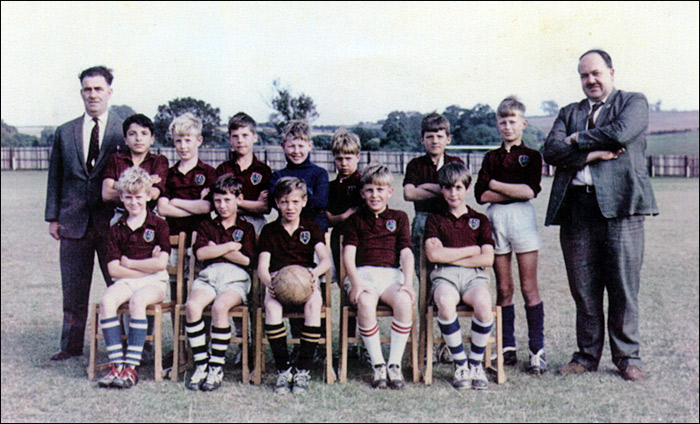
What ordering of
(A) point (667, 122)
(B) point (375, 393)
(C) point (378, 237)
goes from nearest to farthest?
(B) point (375, 393) → (C) point (378, 237) → (A) point (667, 122)

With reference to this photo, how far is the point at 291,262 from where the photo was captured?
4688 mm

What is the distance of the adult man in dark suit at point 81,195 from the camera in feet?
17.1

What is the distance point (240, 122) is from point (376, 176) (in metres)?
1.18

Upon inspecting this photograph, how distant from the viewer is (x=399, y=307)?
444 cm

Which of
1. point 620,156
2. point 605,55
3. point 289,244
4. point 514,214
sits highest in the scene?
point 605,55

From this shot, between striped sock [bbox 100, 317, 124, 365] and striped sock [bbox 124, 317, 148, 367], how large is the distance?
61 mm

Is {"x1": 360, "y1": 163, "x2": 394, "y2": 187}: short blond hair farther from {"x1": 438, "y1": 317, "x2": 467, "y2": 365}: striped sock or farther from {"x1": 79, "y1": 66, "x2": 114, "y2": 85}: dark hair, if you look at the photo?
{"x1": 79, "y1": 66, "x2": 114, "y2": 85}: dark hair

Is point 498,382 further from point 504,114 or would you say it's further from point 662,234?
point 662,234

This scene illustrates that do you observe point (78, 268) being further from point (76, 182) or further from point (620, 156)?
point (620, 156)

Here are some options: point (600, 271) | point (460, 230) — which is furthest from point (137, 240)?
point (600, 271)

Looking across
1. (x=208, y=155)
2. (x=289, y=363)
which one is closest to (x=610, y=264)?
(x=289, y=363)

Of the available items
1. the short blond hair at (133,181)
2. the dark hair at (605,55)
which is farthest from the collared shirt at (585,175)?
the short blond hair at (133,181)

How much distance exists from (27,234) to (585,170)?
1144 cm

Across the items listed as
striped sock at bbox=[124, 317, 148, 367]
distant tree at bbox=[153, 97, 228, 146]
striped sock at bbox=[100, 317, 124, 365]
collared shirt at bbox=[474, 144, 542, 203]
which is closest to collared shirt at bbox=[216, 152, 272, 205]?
striped sock at bbox=[124, 317, 148, 367]
